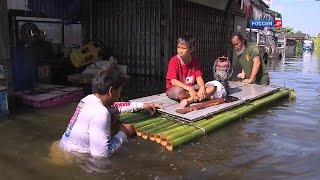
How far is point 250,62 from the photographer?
8344 millimetres

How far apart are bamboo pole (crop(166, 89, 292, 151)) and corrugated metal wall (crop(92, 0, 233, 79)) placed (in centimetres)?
361

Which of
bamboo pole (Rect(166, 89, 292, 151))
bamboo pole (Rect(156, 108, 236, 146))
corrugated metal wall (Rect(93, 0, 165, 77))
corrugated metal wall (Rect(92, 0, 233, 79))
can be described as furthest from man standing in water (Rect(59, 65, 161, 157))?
corrugated metal wall (Rect(93, 0, 165, 77))

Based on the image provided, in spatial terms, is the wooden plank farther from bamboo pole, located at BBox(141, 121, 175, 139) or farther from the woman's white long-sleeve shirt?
the woman's white long-sleeve shirt

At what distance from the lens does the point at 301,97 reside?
9867 mm

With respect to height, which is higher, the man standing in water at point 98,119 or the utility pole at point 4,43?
the utility pole at point 4,43

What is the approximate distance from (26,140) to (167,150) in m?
1.91

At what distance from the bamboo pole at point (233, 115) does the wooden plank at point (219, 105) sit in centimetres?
11

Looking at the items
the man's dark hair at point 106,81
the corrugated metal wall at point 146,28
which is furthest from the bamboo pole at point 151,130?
the corrugated metal wall at point 146,28

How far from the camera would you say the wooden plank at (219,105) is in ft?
18.6

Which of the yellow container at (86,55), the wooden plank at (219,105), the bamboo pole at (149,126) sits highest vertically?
the yellow container at (86,55)

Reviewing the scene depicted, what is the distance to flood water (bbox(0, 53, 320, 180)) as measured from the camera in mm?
4133

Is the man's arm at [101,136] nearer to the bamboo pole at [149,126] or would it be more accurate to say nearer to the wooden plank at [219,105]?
the bamboo pole at [149,126]

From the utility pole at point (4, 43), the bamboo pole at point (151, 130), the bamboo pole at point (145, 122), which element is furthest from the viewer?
the utility pole at point (4, 43)

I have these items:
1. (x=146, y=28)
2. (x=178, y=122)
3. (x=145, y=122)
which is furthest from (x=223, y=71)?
(x=146, y=28)
